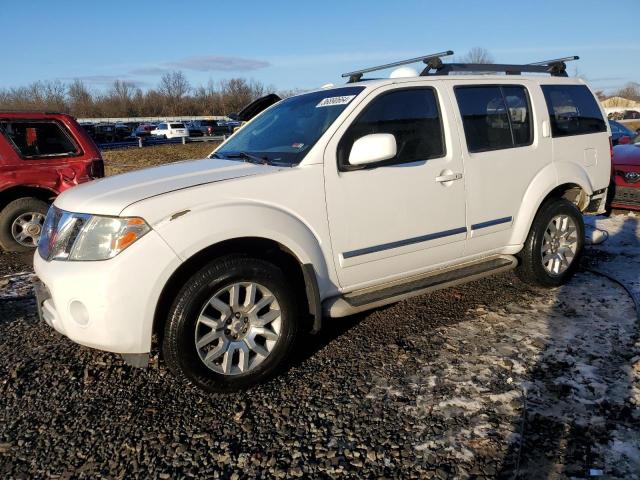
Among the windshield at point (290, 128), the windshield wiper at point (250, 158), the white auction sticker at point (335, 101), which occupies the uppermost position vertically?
the white auction sticker at point (335, 101)

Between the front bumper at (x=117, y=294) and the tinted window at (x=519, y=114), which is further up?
the tinted window at (x=519, y=114)

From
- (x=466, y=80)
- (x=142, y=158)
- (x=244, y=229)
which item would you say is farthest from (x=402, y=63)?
(x=142, y=158)

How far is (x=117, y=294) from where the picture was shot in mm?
2631

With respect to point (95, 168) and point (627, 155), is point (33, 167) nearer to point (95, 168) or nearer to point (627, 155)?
point (95, 168)

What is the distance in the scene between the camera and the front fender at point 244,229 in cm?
274

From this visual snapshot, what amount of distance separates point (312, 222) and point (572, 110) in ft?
10.1

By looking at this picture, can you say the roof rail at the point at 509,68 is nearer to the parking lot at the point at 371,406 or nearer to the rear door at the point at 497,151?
the rear door at the point at 497,151

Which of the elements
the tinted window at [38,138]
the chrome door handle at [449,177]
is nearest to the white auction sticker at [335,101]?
the chrome door handle at [449,177]

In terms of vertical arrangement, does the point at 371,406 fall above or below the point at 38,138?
below

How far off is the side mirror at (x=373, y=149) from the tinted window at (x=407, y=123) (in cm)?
13

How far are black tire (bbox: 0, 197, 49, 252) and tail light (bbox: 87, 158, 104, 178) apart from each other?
2.54ft

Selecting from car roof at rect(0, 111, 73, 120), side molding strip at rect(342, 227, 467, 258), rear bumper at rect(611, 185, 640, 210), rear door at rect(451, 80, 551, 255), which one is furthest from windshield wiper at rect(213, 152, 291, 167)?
rear bumper at rect(611, 185, 640, 210)

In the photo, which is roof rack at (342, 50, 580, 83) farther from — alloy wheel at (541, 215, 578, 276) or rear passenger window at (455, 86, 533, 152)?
alloy wheel at (541, 215, 578, 276)

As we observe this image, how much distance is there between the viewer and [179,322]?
2.77 metres
